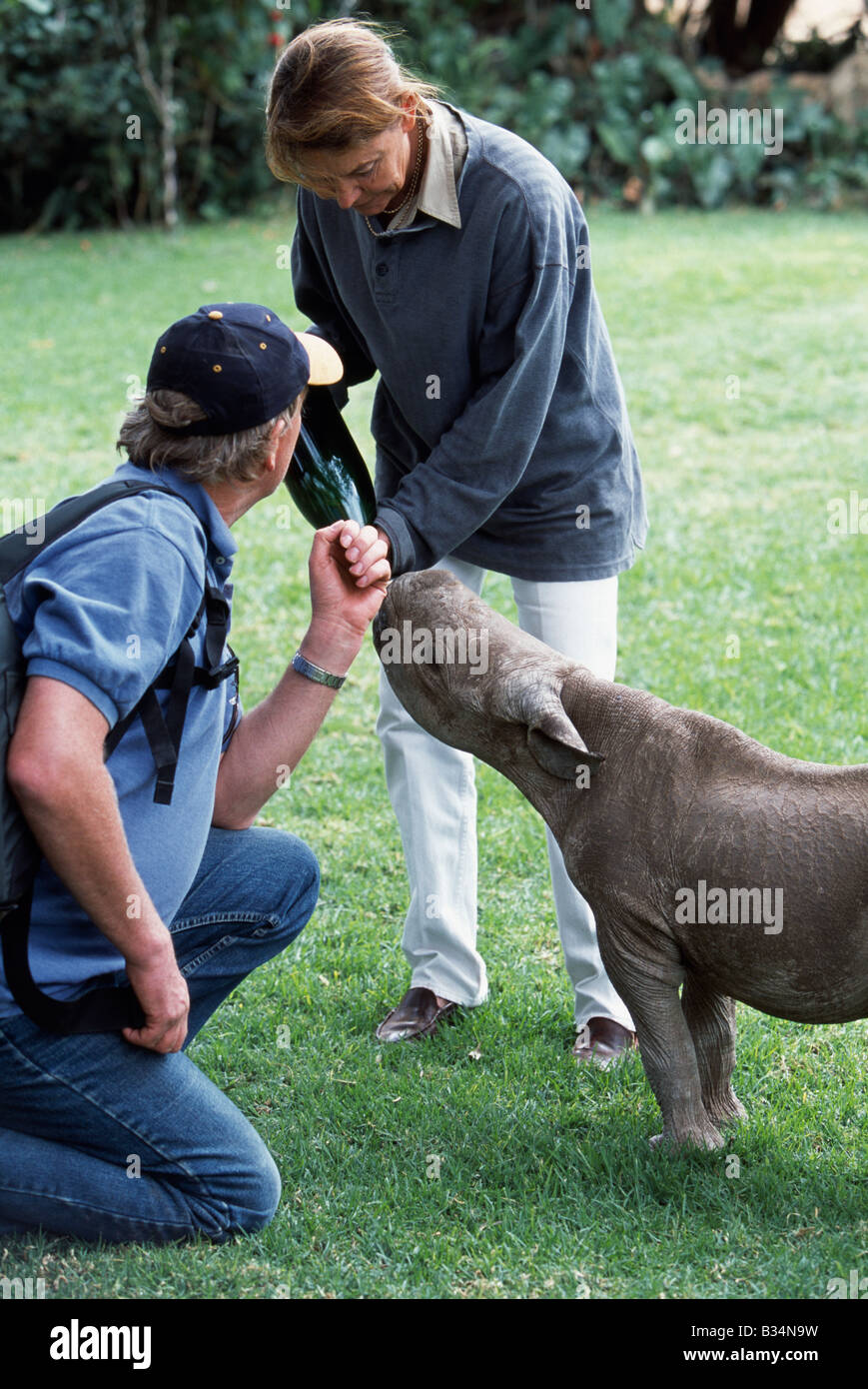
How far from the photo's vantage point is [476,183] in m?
3.72

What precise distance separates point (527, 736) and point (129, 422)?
1.17 metres

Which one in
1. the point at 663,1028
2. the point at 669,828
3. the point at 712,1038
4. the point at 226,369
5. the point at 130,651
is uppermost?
the point at 226,369

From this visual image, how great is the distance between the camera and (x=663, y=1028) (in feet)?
11.2

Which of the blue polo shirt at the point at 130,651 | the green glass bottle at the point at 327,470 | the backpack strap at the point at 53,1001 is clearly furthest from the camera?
the green glass bottle at the point at 327,470

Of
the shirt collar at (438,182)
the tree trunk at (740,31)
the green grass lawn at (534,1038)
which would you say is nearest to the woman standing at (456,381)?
the shirt collar at (438,182)

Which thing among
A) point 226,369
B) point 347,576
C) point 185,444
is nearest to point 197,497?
point 185,444

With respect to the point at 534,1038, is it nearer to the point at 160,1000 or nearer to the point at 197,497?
the point at 160,1000

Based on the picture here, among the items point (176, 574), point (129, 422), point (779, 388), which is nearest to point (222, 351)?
point (129, 422)

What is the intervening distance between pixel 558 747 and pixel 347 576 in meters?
0.69

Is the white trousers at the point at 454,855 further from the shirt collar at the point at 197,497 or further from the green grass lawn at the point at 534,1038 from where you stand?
the shirt collar at the point at 197,497

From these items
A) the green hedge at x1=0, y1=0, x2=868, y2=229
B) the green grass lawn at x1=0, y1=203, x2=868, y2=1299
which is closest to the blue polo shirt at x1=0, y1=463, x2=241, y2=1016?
the green grass lawn at x1=0, y1=203, x2=868, y2=1299

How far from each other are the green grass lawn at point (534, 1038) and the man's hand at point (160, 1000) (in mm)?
538

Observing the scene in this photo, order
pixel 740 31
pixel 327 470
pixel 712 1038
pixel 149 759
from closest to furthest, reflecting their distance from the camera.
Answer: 1. pixel 149 759
2. pixel 712 1038
3. pixel 327 470
4. pixel 740 31

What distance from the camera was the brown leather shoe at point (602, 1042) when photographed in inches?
163
